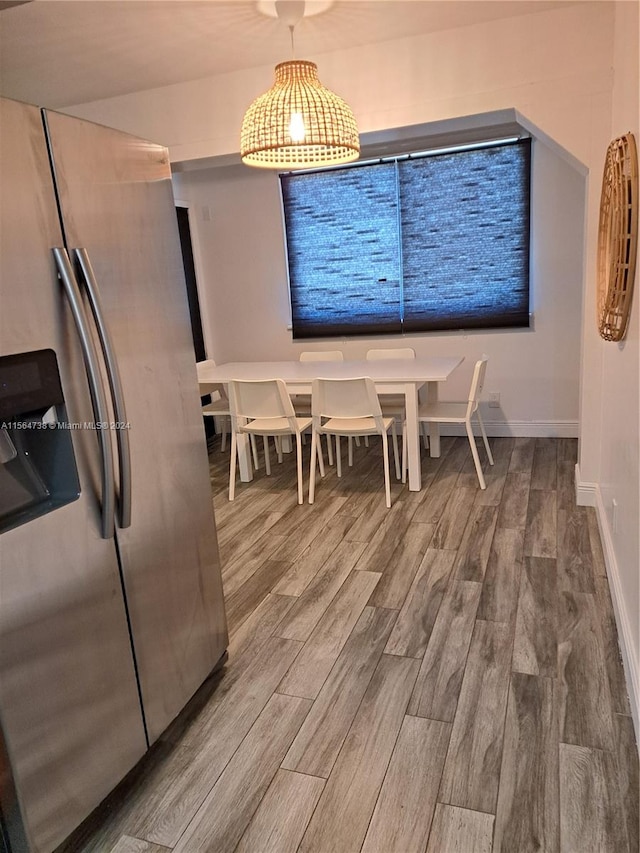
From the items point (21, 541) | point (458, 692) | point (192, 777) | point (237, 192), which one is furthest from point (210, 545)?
point (237, 192)

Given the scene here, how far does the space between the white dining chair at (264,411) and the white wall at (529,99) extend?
4.82 feet

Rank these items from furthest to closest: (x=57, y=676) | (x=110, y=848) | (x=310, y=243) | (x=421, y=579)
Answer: (x=310, y=243) → (x=421, y=579) → (x=110, y=848) → (x=57, y=676)

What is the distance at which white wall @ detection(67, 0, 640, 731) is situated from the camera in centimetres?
263

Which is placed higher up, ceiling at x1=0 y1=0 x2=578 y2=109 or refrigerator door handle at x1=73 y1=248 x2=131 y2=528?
ceiling at x1=0 y1=0 x2=578 y2=109

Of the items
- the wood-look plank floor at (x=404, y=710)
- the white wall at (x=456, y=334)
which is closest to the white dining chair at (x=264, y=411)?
the wood-look plank floor at (x=404, y=710)

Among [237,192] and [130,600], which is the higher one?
[237,192]

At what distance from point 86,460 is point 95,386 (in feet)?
0.63

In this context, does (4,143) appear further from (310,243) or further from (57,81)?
(310,243)

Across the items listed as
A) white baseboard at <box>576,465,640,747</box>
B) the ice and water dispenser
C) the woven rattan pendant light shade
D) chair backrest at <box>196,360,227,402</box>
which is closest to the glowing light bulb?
the woven rattan pendant light shade

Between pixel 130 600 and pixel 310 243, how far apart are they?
14.1 ft

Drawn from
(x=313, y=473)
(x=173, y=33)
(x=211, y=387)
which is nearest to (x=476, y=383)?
(x=313, y=473)

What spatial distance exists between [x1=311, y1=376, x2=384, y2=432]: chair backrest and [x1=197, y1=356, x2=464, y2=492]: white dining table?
205 mm

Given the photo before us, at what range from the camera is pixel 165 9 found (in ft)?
8.53

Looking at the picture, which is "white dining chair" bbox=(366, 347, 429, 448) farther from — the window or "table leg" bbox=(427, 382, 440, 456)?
the window
